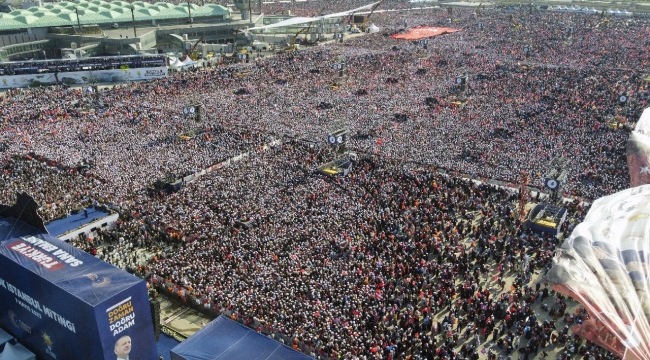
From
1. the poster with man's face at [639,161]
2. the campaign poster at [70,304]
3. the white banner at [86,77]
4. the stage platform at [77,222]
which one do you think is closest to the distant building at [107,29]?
the white banner at [86,77]

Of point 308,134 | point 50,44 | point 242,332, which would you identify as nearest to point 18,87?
point 50,44

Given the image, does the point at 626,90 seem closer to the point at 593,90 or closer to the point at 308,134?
the point at 593,90

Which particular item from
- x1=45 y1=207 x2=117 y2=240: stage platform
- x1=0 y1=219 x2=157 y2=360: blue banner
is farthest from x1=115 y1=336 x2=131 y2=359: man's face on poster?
x1=45 y1=207 x2=117 y2=240: stage platform

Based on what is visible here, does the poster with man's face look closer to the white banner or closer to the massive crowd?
the massive crowd

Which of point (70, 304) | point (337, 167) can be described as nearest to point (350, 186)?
point (337, 167)

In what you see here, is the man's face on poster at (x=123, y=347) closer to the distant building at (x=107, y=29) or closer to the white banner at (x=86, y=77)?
the white banner at (x=86, y=77)
